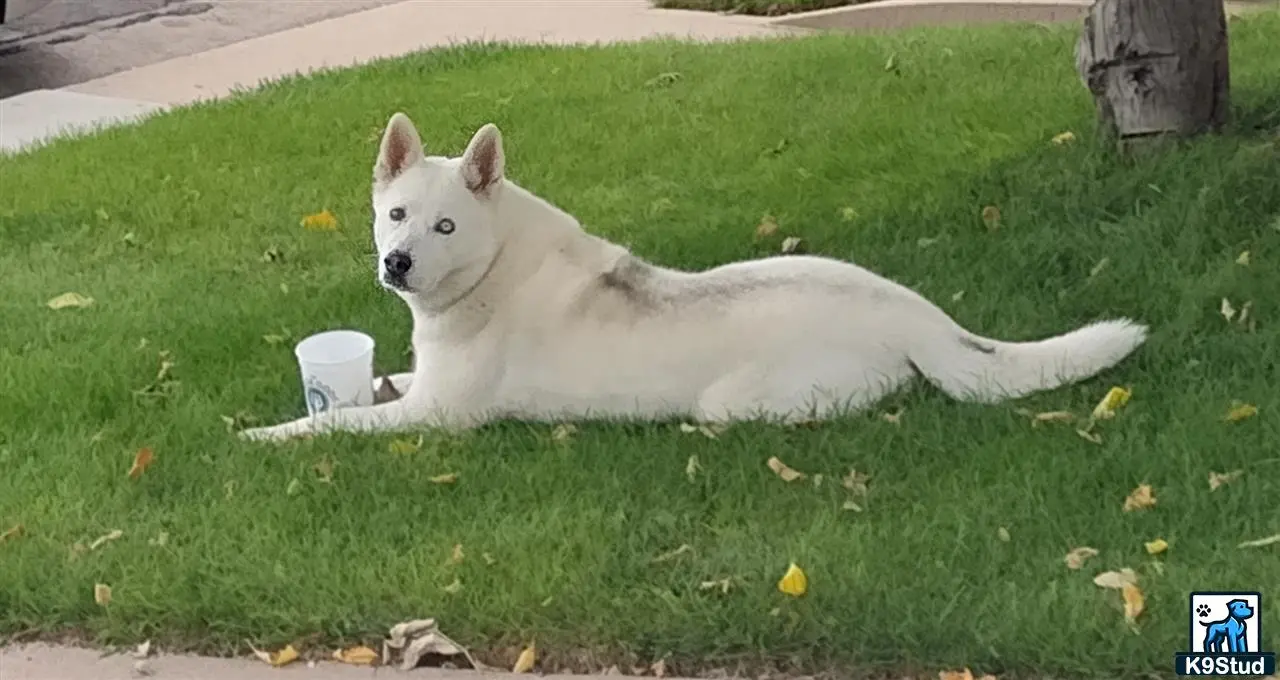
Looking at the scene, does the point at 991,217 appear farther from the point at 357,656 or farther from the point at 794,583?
the point at 357,656

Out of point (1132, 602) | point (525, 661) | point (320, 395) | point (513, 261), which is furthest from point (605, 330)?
point (1132, 602)

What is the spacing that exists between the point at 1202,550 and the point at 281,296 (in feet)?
11.2

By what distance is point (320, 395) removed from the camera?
187 inches

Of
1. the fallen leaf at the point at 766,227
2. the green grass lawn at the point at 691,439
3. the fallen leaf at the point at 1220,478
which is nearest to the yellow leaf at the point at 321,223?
the green grass lawn at the point at 691,439

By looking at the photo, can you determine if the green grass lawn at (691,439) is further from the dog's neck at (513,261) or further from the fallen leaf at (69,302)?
the dog's neck at (513,261)

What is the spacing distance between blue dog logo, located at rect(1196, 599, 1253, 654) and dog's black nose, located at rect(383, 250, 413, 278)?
2.14 m

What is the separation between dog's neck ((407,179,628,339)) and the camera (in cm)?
454

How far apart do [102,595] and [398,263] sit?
1126 mm

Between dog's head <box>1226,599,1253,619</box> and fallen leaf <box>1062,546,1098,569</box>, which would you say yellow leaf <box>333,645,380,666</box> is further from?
dog's head <box>1226,599,1253,619</box>

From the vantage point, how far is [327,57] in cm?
1049

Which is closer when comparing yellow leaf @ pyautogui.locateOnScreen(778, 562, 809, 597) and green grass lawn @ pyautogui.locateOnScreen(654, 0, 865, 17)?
yellow leaf @ pyautogui.locateOnScreen(778, 562, 809, 597)

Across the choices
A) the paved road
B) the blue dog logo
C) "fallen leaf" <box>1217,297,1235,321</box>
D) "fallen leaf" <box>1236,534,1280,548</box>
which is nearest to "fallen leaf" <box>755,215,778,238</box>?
"fallen leaf" <box>1217,297,1235,321</box>

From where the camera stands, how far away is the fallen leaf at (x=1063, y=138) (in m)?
6.63

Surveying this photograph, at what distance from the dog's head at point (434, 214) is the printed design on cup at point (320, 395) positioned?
0.45 meters
